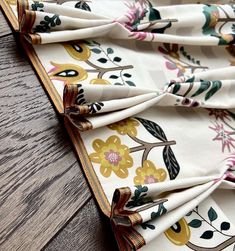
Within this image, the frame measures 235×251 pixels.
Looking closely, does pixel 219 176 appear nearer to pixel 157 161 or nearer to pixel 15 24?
pixel 157 161

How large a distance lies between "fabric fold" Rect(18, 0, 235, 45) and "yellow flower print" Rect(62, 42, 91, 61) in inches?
0.5

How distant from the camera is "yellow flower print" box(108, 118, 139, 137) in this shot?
1.91 ft

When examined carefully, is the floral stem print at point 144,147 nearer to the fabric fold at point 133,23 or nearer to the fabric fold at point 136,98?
the fabric fold at point 136,98

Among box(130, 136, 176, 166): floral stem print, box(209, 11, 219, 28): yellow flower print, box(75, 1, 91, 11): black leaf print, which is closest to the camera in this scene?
box(130, 136, 176, 166): floral stem print

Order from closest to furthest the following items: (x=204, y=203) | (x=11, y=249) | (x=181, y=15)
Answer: (x=11, y=249)
(x=204, y=203)
(x=181, y=15)

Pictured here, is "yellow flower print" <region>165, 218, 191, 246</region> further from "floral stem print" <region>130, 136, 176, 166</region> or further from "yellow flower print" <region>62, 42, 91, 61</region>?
"yellow flower print" <region>62, 42, 91, 61</region>

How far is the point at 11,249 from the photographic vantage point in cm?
45

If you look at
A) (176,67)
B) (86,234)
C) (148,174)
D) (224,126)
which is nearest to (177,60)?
Result: (176,67)

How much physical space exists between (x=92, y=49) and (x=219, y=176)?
0.25m

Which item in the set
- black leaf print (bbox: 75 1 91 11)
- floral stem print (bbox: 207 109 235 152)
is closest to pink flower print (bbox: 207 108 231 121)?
floral stem print (bbox: 207 109 235 152)

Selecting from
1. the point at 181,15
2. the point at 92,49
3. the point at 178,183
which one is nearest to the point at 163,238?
the point at 178,183

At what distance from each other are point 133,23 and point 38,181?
0.31 m

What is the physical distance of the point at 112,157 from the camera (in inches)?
21.9

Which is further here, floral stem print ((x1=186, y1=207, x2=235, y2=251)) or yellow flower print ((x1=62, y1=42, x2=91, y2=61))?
yellow flower print ((x1=62, y1=42, x2=91, y2=61))
